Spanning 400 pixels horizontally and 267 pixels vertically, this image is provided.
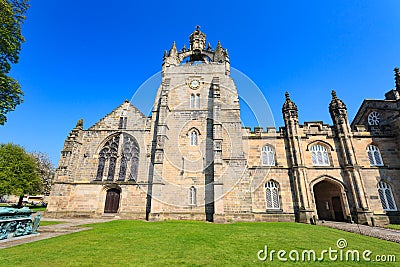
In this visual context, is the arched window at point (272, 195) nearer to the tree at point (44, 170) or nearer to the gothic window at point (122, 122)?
the gothic window at point (122, 122)

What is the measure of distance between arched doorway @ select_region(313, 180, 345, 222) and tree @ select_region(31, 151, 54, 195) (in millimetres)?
47772

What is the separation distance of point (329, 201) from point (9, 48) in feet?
99.4

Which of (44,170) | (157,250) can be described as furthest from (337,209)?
(44,170)

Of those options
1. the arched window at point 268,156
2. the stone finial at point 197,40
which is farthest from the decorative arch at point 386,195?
the stone finial at point 197,40

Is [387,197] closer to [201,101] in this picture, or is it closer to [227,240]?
[227,240]

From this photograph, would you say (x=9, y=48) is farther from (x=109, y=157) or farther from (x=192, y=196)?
(x=192, y=196)

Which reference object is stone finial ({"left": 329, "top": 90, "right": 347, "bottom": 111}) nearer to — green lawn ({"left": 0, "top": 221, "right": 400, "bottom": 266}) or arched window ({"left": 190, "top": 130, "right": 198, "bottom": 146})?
arched window ({"left": 190, "top": 130, "right": 198, "bottom": 146})

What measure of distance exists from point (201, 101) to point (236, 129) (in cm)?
551

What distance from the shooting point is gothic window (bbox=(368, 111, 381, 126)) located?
22.8 meters

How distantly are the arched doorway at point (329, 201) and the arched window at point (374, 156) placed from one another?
4473 mm

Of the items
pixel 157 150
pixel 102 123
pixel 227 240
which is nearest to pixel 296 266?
pixel 227 240

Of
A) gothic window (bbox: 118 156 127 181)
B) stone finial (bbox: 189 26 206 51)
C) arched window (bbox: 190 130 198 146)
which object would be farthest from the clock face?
gothic window (bbox: 118 156 127 181)

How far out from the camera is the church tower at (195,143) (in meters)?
17.1

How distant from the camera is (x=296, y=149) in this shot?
19.3 meters
